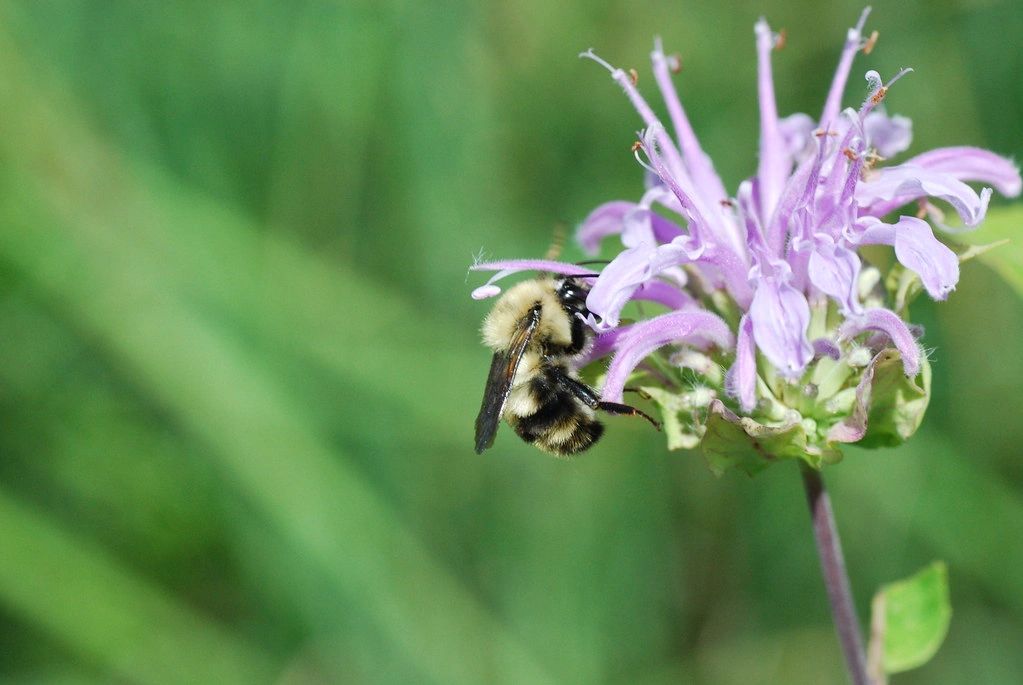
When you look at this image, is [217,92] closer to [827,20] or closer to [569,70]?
[569,70]

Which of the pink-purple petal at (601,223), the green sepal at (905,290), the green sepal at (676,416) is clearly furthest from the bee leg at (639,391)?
the green sepal at (905,290)

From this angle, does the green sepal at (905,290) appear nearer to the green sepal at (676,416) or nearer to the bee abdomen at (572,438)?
the green sepal at (676,416)

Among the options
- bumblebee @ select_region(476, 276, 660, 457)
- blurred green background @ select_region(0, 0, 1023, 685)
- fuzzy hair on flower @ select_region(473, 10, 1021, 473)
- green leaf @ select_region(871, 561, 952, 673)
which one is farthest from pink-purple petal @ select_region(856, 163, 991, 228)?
blurred green background @ select_region(0, 0, 1023, 685)

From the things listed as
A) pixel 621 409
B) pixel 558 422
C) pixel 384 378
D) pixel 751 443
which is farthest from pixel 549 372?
pixel 384 378

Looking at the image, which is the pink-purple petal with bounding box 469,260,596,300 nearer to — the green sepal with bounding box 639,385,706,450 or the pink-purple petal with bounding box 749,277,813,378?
the green sepal with bounding box 639,385,706,450

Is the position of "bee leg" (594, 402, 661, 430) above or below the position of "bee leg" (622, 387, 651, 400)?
below

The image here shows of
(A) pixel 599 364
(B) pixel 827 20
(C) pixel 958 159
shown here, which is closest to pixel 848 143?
(C) pixel 958 159
